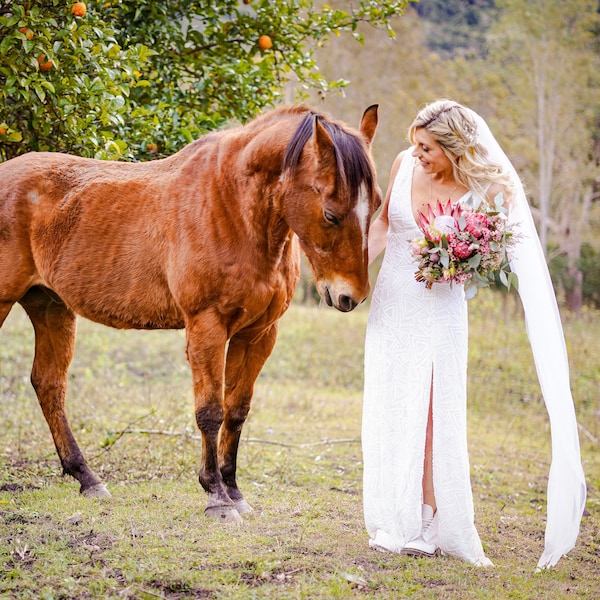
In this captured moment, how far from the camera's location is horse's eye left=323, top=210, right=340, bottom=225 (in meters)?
3.77

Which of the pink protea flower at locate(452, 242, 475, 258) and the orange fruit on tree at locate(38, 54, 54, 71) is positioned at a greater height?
the orange fruit on tree at locate(38, 54, 54, 71)

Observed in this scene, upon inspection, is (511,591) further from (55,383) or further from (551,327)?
(55,383)

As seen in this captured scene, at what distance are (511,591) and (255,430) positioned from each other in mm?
4348

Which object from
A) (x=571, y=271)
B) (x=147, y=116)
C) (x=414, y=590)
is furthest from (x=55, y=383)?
(x=571, y=271)

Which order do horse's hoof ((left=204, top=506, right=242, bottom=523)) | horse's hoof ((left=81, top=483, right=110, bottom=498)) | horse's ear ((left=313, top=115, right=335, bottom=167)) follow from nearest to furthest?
horse's ear ((left=313, top=115, right=335, bottom=167)) → horse's hoof ((left=204, top=506, right=242, bottom=523)) → horse's hoof ((left=81, top=483, right=110, bottom=498))

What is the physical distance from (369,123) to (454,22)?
100 ft

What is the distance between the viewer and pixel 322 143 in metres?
3.76

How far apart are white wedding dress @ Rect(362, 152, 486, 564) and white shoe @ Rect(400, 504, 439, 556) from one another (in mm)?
36

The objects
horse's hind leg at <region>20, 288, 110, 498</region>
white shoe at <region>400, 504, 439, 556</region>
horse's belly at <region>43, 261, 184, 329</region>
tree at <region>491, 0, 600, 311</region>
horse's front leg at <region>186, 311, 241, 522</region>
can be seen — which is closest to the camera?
white shoe at <region>400, 504, 439, 556</region>

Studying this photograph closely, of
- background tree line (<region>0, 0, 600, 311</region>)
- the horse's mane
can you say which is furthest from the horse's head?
background tree line (<region>0, 0, 600, 311</region>)

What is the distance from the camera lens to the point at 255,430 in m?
7.69

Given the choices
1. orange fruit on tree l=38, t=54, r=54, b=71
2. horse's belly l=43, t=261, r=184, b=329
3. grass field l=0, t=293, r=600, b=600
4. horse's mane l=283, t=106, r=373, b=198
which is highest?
orange fruit on tree l=38, t=54, r=54, b=71

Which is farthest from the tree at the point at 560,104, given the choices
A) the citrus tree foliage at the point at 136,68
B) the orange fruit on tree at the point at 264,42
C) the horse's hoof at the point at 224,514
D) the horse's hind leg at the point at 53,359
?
the horse's hoof at the point at 224,514

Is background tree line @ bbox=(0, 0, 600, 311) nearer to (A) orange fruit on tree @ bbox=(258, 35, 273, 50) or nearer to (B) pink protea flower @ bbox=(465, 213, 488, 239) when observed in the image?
(A) orange fruit on tree @ bbox=(258, 35, 273, 50)
